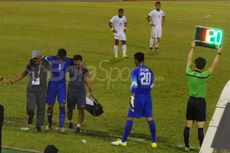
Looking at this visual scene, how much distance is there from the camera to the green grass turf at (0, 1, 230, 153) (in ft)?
43.9

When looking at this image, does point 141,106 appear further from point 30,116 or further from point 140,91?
point 30,116

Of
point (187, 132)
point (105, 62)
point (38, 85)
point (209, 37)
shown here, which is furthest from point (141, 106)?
point (105, 62)

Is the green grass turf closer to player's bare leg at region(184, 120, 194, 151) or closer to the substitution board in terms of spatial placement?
player's bare leg at region(184, 120, 194, 151)

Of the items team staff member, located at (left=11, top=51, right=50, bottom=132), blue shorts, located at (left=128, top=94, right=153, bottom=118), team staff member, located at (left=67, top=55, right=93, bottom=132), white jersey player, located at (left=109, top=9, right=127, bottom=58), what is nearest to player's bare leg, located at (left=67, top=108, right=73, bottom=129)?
team staff member, located at (left=67, top=55, right=93, bottom=132)

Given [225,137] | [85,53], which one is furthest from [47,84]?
[85,53]

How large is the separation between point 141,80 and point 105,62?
1236 cm

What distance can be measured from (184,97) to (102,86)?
328 centimetres

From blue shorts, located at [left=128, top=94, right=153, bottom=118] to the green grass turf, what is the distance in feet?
2.66

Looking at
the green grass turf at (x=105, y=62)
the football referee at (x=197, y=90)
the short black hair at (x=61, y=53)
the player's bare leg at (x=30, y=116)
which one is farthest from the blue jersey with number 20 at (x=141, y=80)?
the player's bare leg at (x=30, y=116)

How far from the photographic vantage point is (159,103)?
18250mm

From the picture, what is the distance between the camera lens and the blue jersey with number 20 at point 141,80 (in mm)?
12086

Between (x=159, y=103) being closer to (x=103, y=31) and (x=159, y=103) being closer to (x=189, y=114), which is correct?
(x=189, y=114)

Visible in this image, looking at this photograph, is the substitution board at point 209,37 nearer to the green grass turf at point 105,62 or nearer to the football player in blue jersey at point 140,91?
the football player in blue jersey at point 140,91

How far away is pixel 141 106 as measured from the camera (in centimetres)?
1245
